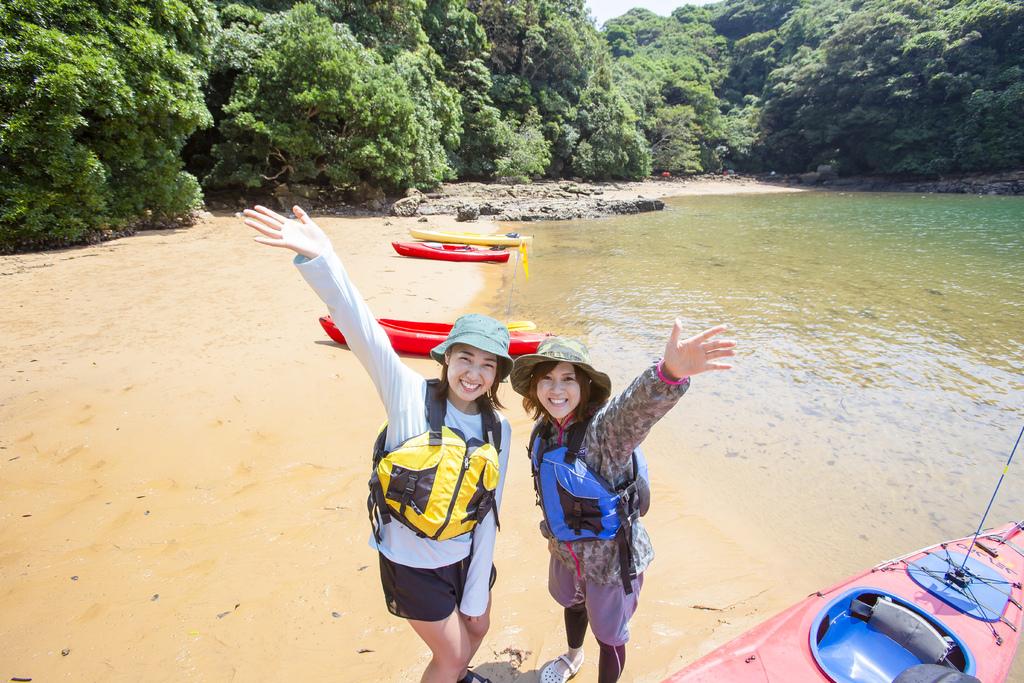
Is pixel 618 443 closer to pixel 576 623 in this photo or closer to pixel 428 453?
pixel 428 453

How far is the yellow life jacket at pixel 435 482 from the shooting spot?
5.89 ft

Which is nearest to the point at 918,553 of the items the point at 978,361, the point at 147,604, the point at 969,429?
the point at 969,429

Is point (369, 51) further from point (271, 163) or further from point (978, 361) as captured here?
point (978, 361)

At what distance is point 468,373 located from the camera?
1972 millimetres

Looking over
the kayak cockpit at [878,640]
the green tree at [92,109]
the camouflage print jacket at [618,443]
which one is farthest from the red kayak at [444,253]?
the kayak cockpit at [878,640]

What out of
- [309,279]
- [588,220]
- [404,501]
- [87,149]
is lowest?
[588,220]

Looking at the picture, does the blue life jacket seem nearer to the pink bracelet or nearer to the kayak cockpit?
the pink bracelet

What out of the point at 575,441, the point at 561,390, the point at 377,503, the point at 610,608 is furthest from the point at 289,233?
the point at 610,608

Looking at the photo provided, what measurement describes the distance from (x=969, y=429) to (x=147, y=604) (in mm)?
7805

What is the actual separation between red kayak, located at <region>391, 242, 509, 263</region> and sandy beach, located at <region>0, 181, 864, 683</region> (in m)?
7.29

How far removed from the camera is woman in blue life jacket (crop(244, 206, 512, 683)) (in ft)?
5.93

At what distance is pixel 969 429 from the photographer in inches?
217

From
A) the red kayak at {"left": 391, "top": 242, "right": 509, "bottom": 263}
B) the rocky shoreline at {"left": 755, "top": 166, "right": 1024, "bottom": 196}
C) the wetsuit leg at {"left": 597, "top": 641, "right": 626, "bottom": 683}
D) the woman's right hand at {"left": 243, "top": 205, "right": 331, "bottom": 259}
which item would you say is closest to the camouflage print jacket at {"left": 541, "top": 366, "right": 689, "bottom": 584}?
the wetsuit leg at {"left": 597, "top": 641, "right": 626, "bottom": 683}

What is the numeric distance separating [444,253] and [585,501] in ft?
42.2
